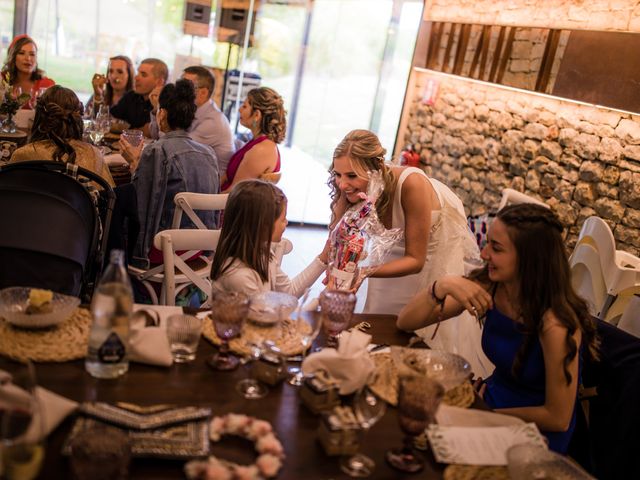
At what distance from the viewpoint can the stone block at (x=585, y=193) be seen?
497 cm

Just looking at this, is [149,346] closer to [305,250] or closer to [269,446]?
[269,446]

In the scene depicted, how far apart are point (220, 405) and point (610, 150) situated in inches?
161

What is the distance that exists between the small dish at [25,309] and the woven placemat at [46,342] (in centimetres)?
2

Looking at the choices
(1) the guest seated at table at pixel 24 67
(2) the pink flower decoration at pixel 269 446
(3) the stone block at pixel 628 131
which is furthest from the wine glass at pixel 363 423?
(1) the guest seated at table at pixel 24 67


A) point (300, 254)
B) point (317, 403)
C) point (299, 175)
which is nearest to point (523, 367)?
point (317, 403)

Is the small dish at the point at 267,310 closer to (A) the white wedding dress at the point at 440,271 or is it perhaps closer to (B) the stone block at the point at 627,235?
(A) the white wedding dress at the point at 440,271

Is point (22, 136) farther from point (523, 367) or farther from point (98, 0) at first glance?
point (523, 367)

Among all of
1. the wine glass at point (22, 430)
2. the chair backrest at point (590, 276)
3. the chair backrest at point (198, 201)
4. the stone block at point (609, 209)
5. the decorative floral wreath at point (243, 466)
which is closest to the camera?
the wine glass at point (22, 430)

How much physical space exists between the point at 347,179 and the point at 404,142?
4828 mm

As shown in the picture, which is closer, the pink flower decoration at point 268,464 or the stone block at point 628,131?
the pink flower decoration at point 268,464

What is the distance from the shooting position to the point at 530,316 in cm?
213

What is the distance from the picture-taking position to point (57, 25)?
20.9ft

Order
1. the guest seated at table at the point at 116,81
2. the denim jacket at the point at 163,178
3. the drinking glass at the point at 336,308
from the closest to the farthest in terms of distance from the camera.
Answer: the drinking glass at the point at 336,308
the denim jacket at the point at 163,178
the guest seated at table at the point at 116,81

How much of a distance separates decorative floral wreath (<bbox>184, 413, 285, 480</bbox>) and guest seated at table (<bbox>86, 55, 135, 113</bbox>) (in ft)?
15.7
